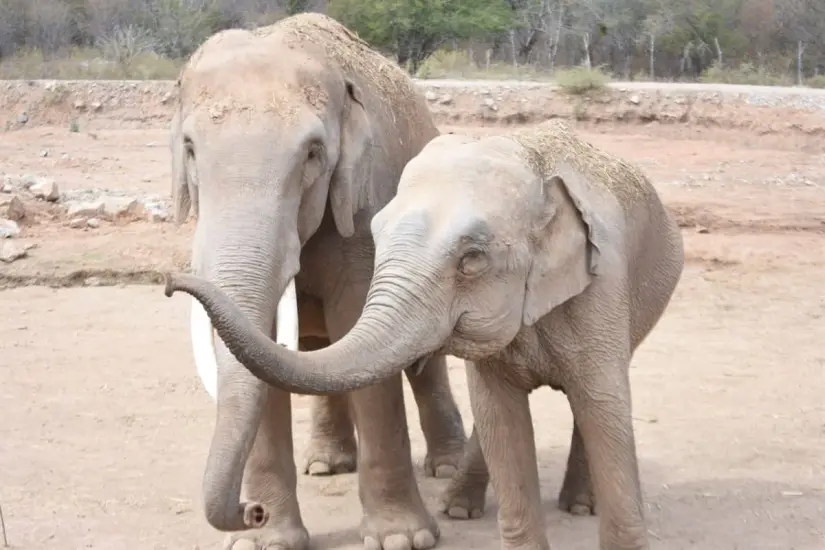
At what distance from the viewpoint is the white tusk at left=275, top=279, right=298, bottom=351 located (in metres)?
4.26

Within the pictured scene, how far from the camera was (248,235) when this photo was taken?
4.14 meters

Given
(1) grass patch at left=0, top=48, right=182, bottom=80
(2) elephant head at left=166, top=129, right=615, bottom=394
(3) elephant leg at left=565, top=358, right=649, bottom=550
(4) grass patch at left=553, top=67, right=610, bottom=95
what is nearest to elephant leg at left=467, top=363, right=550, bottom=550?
(3) elephant leg at left=565, top=358, right=649, bottom=550

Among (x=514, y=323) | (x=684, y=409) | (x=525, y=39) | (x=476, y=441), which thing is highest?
(x=514, y=323)

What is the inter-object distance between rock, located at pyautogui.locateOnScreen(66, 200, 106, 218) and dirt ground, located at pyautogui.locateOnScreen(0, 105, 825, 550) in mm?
363

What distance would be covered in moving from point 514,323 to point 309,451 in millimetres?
2767

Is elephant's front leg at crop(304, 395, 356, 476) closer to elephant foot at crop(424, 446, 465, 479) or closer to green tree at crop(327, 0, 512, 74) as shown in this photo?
elephant foot at crop(424, 446, 465, 479)

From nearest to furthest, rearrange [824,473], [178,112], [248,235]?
[248,235] < [178,112] < [824,473]

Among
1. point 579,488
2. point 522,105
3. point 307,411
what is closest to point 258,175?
point 579,488

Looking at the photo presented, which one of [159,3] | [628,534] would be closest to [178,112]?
[628,534]

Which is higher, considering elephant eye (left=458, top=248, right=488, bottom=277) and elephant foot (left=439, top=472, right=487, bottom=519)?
elephant eye (left=458, top=248, right=488, bottom=277)

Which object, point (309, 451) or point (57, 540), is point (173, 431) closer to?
point (309, 451)

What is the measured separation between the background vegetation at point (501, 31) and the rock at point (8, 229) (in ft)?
61.9

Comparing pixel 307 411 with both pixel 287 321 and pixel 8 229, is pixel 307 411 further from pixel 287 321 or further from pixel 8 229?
pixel 8 229

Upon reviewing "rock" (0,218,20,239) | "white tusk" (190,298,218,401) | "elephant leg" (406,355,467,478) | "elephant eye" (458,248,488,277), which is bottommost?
"rock" (0,218,20,239)
